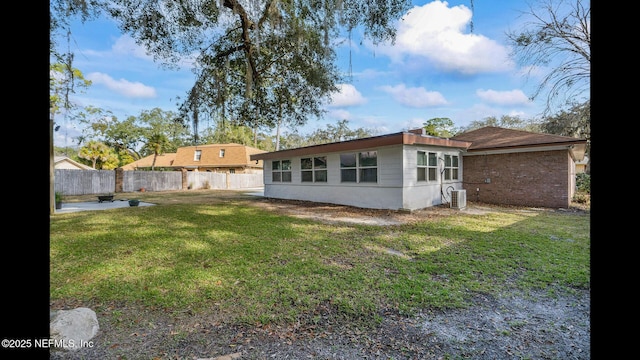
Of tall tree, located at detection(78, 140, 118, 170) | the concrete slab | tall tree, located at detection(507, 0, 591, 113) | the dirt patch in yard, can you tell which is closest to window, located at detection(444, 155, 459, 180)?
tall tree, located at detection(507, 0, 591, 113)

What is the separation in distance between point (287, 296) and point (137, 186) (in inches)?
816

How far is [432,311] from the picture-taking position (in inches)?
119

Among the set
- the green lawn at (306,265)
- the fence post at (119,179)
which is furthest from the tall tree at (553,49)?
the fence post at (119,179)

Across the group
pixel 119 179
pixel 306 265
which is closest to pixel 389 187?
pixel 306 265

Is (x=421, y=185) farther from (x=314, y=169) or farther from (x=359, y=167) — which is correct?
(x=314, y=169)

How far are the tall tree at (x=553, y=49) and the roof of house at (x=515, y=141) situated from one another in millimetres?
2012

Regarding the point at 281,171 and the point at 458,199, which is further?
the point at 281,171

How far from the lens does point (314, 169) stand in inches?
498

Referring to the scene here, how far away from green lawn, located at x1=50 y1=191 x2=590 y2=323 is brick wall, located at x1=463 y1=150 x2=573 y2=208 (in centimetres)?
353

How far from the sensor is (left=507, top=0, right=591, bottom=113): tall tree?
11461 millimetres

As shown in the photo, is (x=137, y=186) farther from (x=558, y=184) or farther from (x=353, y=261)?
(x=558, y=184)

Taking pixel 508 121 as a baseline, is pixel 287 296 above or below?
below

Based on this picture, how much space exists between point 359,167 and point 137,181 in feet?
55.7
